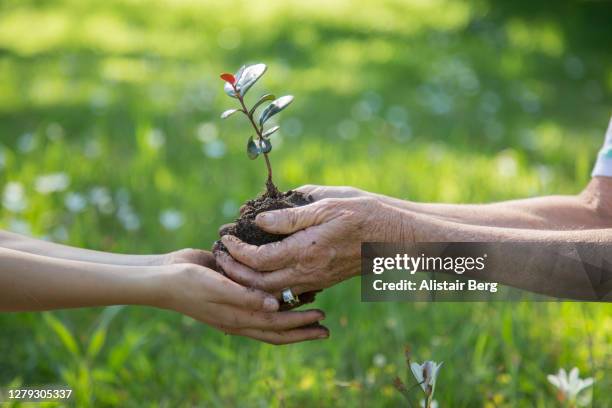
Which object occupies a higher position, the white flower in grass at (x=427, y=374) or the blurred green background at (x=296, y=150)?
the blurred green background at (x=296, y=150)

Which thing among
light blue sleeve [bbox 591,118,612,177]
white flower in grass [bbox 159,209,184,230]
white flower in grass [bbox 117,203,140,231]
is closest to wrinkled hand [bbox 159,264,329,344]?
light blue sleeve [bbox 591,118,612,177]

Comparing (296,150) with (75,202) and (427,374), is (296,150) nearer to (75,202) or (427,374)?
(75,202)

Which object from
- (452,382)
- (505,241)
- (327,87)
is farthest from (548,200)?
(327,87)

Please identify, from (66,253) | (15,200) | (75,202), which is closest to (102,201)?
(75,202)

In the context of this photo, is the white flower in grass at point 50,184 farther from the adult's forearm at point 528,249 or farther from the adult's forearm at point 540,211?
the adult's forearm at point 528,249

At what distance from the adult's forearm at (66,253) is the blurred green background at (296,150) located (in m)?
0.52

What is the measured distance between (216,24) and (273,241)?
191 inches

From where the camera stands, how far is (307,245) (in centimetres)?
154

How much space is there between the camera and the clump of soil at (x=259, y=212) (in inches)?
63.9

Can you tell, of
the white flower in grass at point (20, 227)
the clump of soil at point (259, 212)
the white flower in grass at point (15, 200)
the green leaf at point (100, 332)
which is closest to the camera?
the clump of soil at point (259, 212)

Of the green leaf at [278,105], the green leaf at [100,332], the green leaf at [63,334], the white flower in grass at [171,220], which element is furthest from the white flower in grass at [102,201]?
the green leaf at [278,105]

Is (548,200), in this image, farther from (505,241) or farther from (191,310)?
(191,310)

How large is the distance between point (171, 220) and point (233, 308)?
135 centimetres

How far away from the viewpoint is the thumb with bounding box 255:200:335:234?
1548 mm
